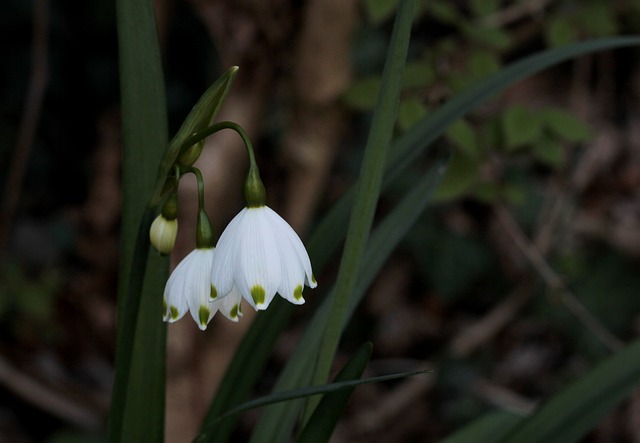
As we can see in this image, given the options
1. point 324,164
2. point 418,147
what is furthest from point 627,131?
point 418,147

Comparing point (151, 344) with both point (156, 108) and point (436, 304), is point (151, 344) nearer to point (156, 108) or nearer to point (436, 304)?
point (156, 108)

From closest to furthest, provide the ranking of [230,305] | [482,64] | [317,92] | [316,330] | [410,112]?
[230,305], [316,330], [410,112], [482,64], [317,92]

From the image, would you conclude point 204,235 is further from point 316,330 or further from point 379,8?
point 379,8

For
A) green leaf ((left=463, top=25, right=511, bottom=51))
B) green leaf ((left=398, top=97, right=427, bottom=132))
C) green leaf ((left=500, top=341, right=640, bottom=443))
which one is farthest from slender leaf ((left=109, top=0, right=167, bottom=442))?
green leaf ((left=463, top=25, right=511, bottom=51))

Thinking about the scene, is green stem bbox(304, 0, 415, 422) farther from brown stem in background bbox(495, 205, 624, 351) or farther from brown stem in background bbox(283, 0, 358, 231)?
brown stem in background bbox(495, 205, 624, 351)

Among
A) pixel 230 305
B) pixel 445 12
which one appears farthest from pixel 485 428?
pixel 445 12

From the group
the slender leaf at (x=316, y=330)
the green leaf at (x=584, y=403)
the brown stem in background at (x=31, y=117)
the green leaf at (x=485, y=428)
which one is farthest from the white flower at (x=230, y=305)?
the brown stem in background at (x=31, y=117)
